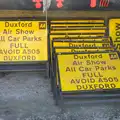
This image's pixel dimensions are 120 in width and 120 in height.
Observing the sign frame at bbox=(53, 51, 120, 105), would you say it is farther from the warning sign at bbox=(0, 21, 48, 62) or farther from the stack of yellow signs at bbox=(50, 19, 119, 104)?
the warning sign at bbox=(0, 21, 48, 62)

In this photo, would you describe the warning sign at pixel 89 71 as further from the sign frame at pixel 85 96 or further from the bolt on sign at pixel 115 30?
the bolt on sign at pixel 115 30

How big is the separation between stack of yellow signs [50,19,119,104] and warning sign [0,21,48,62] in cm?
26

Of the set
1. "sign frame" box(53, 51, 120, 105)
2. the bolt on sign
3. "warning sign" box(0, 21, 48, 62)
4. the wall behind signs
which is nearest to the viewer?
"sign frame" box(53, 51, 120, 105)

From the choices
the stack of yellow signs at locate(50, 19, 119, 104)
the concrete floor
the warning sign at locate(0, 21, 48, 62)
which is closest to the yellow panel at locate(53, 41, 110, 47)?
the stack of yellow signs at locate(50, 19, 119, 104)

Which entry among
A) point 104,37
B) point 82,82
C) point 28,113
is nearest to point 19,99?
point 28,113

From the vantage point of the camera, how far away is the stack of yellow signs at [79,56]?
18.0 ft

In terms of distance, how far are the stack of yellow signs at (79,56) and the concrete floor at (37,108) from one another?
253mm

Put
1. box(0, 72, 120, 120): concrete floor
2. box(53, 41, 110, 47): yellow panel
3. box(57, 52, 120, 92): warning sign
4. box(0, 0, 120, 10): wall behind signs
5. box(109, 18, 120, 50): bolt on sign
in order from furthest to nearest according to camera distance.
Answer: box(109, 18, 120, 50): bolt on sign < box(53, 41, 110, 47): yellow panel < box(0, 0, 120, 10): wall behind signs < box(57, 52, 120, 92): warning sign < box(0, 72, 120, 120): concrete floor

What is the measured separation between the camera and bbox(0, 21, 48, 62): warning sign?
6.71 metres

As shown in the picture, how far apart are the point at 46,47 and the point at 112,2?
1564 millimetres

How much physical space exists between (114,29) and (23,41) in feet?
6.26

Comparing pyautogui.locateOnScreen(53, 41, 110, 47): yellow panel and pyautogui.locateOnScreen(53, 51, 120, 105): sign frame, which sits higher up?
pyautogui.locateOnScreen(53, 41, 110, 47): yellow panel

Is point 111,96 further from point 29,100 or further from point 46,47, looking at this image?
point 46,47

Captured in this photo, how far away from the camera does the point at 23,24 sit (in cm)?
679
